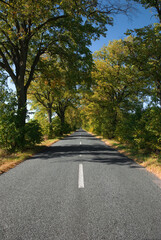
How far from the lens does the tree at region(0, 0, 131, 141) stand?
883 centimetres

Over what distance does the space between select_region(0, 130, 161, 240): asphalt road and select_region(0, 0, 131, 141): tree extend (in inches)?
275

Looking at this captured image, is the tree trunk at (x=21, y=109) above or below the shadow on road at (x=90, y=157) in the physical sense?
above

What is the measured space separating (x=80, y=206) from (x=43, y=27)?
12572mm

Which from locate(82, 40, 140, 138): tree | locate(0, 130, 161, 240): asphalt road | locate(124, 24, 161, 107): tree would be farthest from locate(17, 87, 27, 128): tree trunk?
locate(82, 40, 140, 138): tree

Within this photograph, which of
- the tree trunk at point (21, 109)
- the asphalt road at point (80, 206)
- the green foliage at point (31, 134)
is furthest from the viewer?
the green foliage at point (31, 134)

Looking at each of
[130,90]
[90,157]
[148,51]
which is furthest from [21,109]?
[130,90]

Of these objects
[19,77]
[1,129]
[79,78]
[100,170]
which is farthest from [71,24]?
[100,170]

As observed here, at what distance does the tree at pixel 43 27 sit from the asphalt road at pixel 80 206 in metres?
6.99

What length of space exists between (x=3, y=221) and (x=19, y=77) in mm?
11164

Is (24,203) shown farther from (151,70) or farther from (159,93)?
(159,93)

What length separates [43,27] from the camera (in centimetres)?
1205

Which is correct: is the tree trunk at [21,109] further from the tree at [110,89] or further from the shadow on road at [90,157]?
the tree at [110,89]

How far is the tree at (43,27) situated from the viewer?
348 inches

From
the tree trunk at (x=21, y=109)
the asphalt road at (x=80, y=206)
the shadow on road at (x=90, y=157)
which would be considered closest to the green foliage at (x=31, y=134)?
the tree trunk at (x=21, y=109)
